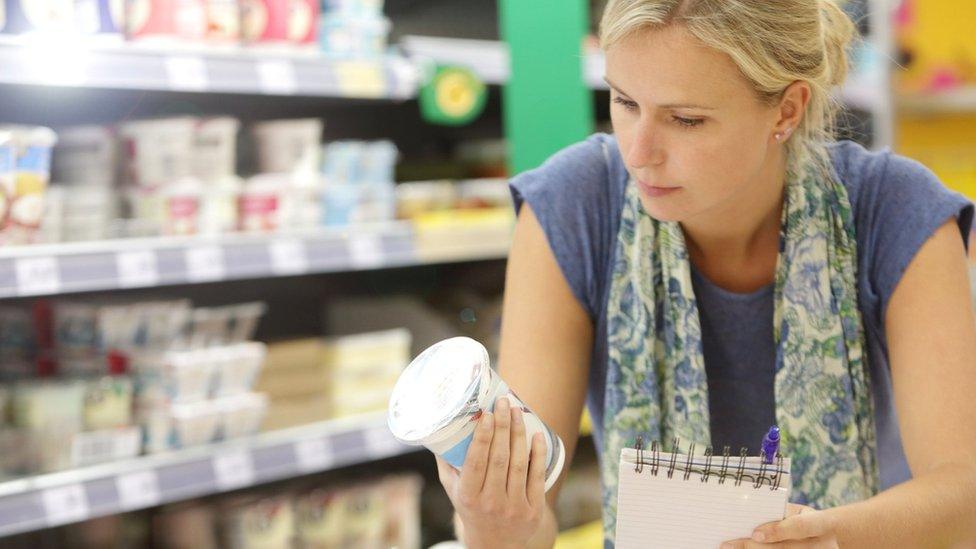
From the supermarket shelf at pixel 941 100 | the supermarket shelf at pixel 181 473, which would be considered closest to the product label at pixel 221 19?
the supermarket shelf at pixel 181 473

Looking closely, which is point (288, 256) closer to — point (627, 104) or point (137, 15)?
point (137, 15)

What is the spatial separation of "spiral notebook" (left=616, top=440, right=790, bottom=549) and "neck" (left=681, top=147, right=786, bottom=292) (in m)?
0.46

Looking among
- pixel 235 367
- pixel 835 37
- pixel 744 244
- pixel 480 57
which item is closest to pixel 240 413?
pixel 235 367

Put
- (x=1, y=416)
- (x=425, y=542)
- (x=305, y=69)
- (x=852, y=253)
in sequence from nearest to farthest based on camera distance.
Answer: (x=852, y=253), (x=1, y=416), (x=305, y=69), (x=425, y=542)

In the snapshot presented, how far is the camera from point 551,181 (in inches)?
54.3

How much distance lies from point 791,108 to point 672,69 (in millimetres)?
200

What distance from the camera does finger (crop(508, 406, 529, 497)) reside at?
996mm

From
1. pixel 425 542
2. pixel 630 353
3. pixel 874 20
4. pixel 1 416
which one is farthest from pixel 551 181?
pixel 874 20

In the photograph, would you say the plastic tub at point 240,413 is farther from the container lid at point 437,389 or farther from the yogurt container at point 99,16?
the container lid at point 437,389

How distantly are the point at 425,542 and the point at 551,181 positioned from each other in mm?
1777

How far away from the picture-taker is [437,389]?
1.00m

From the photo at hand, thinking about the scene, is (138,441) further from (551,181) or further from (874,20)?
(874,20)

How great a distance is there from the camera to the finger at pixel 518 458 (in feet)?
3.27

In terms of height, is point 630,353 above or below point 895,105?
below
